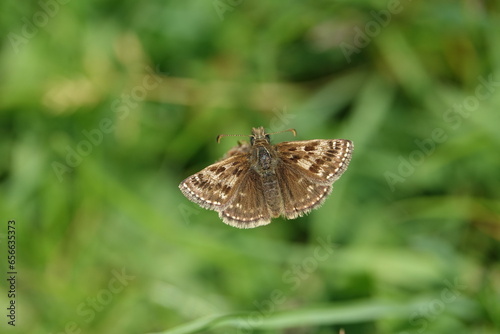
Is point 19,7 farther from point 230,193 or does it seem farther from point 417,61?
point 417,61

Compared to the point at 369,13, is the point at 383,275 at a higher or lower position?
lower

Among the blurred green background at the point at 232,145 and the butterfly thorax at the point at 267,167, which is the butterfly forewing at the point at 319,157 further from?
the blurred green background at the point at 232,145

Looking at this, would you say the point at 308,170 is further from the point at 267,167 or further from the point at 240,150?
the point at 240,150

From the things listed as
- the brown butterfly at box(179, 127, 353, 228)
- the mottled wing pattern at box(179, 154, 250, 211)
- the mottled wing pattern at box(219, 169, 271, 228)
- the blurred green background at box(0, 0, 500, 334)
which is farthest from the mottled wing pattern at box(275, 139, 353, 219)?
the blurred green background at box(0, 0, 500, 334)

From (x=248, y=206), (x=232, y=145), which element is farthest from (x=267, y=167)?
(x=232, y=145)

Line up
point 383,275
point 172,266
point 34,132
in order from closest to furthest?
point 383,275 → point 172,266 → point 34,132

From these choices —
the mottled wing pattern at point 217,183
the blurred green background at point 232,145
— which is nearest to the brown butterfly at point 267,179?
the mottled wing pattern at point 217,183

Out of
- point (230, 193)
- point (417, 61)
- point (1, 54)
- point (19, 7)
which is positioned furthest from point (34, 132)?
point (417, 61)
